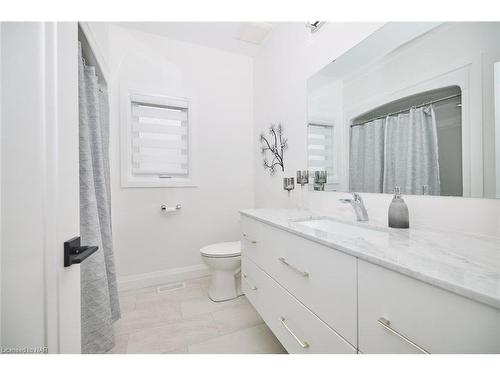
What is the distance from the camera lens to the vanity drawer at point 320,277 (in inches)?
28.5

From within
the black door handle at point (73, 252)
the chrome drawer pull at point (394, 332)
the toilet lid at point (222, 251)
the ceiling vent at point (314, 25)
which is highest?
the ceiling vent at point (314, 25)

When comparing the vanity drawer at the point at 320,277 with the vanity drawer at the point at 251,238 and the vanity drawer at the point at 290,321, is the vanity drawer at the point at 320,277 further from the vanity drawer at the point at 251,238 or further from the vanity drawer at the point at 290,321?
the vanity drawer at the point at 251,238

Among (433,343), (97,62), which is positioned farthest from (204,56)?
(433,343)

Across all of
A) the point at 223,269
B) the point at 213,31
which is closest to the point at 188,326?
the point at 223,269

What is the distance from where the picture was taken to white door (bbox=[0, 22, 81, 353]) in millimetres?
496

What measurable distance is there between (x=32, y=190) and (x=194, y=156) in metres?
1.89

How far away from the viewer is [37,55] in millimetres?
516

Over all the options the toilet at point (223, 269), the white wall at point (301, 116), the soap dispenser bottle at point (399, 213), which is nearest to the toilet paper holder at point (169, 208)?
the toilet at point (223, 269)

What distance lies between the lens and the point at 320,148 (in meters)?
1.68

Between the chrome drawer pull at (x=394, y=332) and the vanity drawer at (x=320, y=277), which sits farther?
the vanity drawer at (x=320, y=277)

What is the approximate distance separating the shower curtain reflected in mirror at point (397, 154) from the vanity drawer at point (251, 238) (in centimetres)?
70

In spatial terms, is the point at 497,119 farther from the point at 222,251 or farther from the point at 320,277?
the point at 222,251
